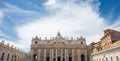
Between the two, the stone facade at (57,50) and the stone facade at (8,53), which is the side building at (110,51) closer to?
the stone facade at (57,50)

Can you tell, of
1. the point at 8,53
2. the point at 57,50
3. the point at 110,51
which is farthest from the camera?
the point at 57,50

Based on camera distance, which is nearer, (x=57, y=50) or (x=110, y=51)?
(x=110, y=51)

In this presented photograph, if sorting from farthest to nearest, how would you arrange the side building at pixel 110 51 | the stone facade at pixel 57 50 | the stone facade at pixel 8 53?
the stone facade at pixel 57 50 < the stone facade at pixel 8 53 < the side building at pixel 110 51

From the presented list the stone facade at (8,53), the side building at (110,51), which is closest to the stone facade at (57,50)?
the stone facade at (8,53)

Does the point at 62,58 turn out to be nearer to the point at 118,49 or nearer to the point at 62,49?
the point at 62,49

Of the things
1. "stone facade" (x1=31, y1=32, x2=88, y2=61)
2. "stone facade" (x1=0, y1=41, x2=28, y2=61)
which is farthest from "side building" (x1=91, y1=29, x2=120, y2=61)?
"stone facade" (x1=0, y1=41, x2=28, y2=61)

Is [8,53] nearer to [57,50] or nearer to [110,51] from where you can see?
[57,50]

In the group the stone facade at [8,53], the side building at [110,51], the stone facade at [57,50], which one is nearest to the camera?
the side building at [110,51]

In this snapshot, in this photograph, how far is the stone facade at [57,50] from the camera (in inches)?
2451

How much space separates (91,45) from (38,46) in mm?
23758

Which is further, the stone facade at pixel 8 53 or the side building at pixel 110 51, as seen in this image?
the stone facade at pixel 8 53

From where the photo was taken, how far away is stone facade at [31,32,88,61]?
204 ft

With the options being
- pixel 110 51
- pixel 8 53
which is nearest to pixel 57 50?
pixel 8 53

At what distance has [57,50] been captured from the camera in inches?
2489
